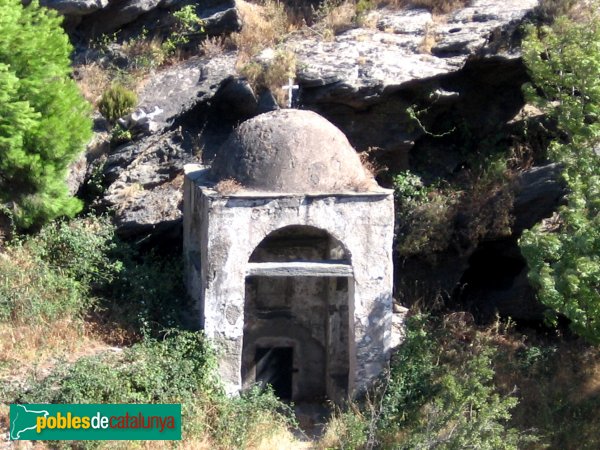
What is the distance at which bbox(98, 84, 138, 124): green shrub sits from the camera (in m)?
16.0

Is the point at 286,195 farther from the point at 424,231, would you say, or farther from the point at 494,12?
the point at 494,12

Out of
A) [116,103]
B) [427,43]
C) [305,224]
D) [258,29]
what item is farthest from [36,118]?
[427,43]

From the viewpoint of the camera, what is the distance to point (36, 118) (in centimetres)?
1306

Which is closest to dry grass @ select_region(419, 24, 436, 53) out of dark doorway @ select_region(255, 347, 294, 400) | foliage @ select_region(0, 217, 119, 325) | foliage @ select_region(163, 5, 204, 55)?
foliage @ select_region(163, 5, 204, 55)

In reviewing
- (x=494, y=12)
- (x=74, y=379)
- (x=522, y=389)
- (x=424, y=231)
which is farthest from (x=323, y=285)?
(x=494, y=12)

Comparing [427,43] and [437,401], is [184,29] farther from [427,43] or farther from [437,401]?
[437,401]

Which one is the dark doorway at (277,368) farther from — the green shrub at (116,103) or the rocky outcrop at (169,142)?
the green shrub at (116,103)

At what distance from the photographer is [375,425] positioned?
11.9 m

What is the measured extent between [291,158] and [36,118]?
357 cm

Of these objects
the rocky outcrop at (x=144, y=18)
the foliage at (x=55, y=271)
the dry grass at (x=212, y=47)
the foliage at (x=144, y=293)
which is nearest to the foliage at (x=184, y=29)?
the rocky outcrop at (x=144, y=18)

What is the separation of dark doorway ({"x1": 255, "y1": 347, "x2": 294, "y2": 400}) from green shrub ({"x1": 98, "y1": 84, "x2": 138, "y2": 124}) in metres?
4.79

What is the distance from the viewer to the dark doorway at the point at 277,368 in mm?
14352

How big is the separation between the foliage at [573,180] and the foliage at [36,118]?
21.5ft

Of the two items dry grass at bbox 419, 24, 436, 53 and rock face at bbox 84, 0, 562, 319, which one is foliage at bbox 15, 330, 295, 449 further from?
dry grass at bbox 419, 24, 436, 53
